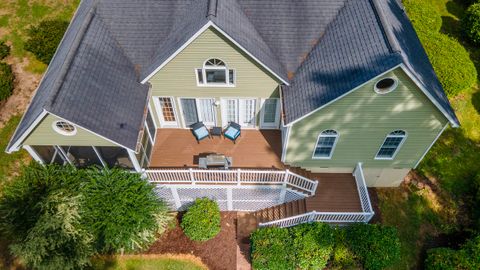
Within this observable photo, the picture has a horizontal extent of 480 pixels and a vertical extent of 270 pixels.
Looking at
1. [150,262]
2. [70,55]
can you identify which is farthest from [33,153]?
[150,262]

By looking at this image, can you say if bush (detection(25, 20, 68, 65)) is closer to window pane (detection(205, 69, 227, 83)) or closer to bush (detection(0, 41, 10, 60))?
bush (detection(0, 41, 10, 60))

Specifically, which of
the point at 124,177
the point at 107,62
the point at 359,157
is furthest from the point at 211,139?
the point at 359,157

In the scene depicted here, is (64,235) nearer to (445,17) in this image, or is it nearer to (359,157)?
(359,157)

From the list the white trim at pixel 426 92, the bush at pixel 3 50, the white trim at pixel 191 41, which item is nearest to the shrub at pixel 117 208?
the white trim at pixel 191 41

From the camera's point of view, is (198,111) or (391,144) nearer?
(391,144)

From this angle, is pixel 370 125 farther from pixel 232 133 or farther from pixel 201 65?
pixel 201 65

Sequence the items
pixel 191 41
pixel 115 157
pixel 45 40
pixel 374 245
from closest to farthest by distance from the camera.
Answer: pixel 191 41, pixel 115 157, pixel 374 245, pixel 45 40
